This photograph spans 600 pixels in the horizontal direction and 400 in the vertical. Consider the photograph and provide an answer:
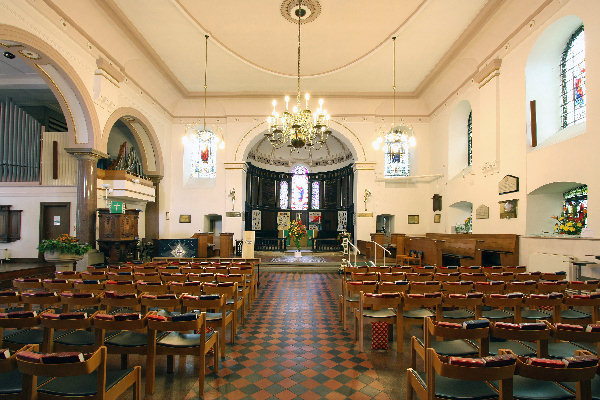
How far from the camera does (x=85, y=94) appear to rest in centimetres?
847

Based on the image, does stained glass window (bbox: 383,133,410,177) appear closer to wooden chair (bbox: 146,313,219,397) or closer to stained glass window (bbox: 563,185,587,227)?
stained glass window (bbox: 563,185,587,227)

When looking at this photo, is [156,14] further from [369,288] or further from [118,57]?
[369,288]

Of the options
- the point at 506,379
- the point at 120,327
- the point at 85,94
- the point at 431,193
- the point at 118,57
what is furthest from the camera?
the point at 431,193

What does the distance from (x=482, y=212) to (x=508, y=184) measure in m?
1.43

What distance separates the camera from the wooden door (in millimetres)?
9695

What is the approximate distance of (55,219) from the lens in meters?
9.73

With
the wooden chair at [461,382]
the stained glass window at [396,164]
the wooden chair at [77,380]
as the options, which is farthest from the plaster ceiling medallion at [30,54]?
the stained glass window at [396,164]

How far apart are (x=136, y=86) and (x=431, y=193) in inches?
461

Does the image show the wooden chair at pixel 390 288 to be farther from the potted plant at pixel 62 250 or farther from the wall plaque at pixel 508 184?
the potted plant at pixel 62 250

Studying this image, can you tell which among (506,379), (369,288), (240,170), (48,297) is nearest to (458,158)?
(240,170)

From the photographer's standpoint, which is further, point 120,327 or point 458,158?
point 458,158

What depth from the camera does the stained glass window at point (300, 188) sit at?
19609mm

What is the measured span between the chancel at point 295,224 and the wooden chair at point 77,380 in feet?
0.04

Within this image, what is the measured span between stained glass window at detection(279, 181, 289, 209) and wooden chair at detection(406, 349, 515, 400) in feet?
56.1
